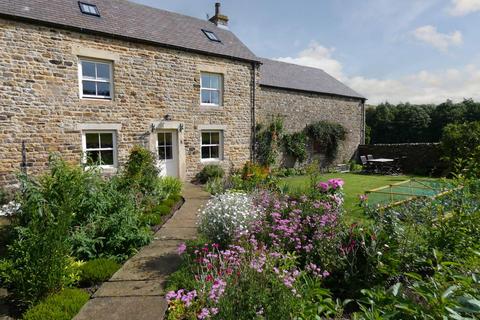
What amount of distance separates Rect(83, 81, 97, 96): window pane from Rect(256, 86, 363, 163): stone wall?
260 inches

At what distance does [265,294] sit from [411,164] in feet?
56.7

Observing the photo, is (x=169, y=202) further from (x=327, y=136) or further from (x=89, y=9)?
(x=327, y=136)

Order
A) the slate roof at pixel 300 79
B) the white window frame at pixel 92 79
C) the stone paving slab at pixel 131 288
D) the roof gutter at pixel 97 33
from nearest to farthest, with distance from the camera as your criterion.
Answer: the stone paving slab at pixel 131 288, the roof gutter at pixel 97 33, the white window frame at pixel 92 79, the slate roof at pixel 300 79

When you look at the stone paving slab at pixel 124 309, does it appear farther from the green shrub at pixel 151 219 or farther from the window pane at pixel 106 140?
the window pane at pixel 106 140

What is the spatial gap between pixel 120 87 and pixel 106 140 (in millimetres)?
1785

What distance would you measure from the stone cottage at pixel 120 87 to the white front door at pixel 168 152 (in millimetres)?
37

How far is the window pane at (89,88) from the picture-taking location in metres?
8.91

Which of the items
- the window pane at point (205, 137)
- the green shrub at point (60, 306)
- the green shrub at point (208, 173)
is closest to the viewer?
the green shrub at point (60, 306)

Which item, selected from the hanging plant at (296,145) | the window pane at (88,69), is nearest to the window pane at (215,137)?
the hanging plant at (296,145)

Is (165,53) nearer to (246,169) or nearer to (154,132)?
(154,132)

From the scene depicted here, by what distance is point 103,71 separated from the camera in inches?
362

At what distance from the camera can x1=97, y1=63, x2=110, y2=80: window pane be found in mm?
9125

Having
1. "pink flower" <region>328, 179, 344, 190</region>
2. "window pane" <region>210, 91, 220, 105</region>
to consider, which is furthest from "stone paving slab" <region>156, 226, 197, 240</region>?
"window pane" <region>210, 91, 220, 105</region>

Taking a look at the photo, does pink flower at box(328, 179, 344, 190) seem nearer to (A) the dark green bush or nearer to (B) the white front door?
(B) the white front door
